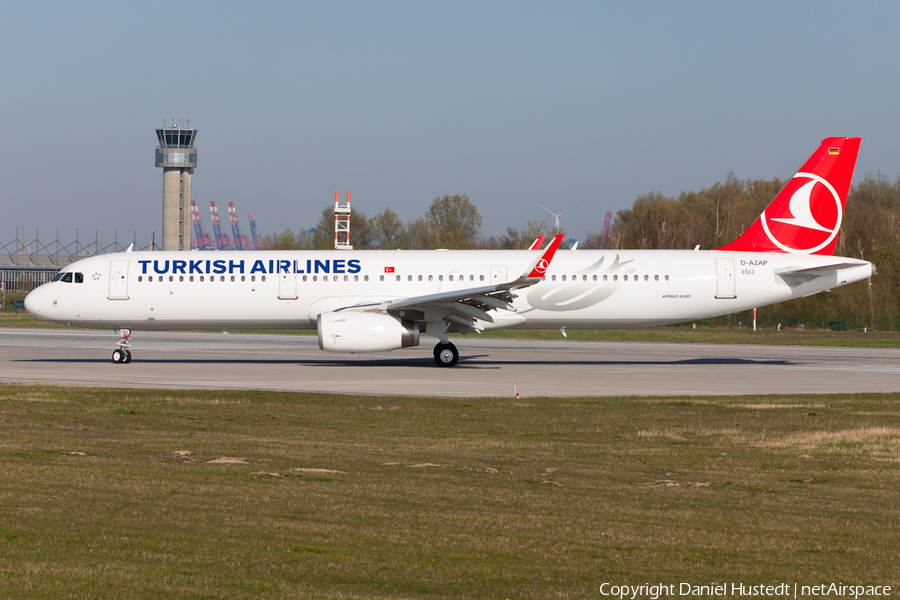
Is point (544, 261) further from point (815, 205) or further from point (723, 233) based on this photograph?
point (723, 233)

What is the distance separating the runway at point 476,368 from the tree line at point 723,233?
16.9 m

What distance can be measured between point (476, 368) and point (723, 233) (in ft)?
150

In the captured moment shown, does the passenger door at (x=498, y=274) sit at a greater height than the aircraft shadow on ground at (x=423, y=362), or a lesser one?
greater

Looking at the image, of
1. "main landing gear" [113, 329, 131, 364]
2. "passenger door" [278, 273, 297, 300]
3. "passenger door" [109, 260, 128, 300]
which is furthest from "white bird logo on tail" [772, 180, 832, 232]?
"main landing gear" [113, 329, 131, 364]

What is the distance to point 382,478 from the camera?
11.3 meters

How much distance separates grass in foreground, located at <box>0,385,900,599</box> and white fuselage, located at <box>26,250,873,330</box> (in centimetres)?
1281

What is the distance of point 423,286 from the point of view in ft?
102

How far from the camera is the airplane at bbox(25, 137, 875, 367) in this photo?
30781mm

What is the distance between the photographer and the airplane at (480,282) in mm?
30781

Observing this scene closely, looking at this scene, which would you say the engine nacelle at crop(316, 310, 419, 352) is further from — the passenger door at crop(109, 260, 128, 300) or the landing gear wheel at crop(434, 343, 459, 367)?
the passenger door at crop(109, 260, 128, 300)

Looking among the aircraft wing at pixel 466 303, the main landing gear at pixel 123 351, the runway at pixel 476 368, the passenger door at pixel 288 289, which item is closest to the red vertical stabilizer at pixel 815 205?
the runway at pixel 476 368

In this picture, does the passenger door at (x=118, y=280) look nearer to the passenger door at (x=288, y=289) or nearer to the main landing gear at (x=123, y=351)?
the main landing gear at (x=123, y=351)

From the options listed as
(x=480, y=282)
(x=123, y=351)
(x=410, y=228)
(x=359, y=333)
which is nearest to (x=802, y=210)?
(x=480, y=282)

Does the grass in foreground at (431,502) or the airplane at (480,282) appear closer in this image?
the grass in foreground at (431,502)
